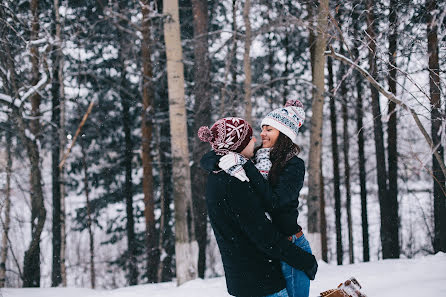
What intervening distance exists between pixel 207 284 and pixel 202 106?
5301mm

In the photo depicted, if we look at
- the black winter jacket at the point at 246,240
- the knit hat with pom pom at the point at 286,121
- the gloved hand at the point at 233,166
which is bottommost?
the black winter jacket at the point at 246,240

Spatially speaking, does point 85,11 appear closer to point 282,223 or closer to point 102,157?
point 102,157

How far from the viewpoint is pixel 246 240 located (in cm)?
226

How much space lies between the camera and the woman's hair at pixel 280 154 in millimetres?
2543

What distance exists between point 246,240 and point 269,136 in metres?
0.88

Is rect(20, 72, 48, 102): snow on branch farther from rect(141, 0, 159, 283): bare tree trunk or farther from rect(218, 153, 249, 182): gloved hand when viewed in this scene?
rect(218, 153, 249, 182): gloved hand

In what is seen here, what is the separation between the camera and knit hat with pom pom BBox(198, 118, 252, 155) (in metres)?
2.36

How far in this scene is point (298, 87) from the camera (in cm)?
1391

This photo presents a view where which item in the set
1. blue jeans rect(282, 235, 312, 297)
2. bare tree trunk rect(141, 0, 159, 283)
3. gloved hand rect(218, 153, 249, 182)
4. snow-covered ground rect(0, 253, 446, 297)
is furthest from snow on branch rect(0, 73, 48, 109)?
blue jeans rect(282, 235, 312, 297)

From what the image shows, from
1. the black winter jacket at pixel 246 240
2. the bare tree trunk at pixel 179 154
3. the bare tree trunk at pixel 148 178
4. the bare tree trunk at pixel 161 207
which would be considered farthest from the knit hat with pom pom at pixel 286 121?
the bare tree trunk at pixel 161 207

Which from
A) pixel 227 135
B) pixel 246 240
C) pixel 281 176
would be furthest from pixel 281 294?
pixel 227 135

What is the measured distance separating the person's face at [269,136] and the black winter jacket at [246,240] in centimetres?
64

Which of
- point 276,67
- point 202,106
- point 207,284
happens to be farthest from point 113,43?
point 207,284

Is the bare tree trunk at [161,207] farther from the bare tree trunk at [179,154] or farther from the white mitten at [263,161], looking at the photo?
the white mitten at [263,161]
